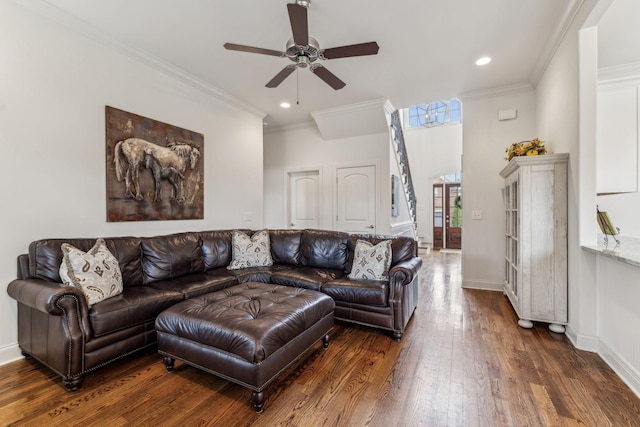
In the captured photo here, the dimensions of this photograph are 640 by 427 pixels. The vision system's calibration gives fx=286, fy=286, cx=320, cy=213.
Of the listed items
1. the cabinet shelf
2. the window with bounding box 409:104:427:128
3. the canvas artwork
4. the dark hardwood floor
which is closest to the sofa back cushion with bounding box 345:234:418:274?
the dark hardwood floor

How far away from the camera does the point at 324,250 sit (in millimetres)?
3600

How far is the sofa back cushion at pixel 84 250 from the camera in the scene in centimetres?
221

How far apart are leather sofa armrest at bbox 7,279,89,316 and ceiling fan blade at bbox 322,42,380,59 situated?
8.55 ft

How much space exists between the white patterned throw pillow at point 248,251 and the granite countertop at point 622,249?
10.5 feet

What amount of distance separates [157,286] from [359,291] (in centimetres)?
189

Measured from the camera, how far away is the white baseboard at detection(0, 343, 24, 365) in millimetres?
2199

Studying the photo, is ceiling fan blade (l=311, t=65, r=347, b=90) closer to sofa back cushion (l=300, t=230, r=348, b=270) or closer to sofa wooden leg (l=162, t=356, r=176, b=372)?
sofa back cushion (l=300, t=230, r=348, b=270)

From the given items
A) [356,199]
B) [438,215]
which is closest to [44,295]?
[356,199]

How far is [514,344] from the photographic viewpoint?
2.49 m

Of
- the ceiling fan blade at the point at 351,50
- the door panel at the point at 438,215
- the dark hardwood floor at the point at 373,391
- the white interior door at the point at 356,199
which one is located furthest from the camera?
the door panel at the point at 438,215

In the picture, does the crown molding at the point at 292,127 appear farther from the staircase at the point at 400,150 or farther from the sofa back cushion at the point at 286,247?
the sofa back cushion at the point at 286,247

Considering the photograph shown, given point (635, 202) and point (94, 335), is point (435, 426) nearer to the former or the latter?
point (94, 335)

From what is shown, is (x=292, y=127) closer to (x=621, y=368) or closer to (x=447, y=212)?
(x=621, y=368)

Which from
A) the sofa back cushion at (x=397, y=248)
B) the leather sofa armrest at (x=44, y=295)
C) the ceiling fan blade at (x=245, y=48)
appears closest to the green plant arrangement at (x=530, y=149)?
the sofa back cushion at (x=397, y=248)
